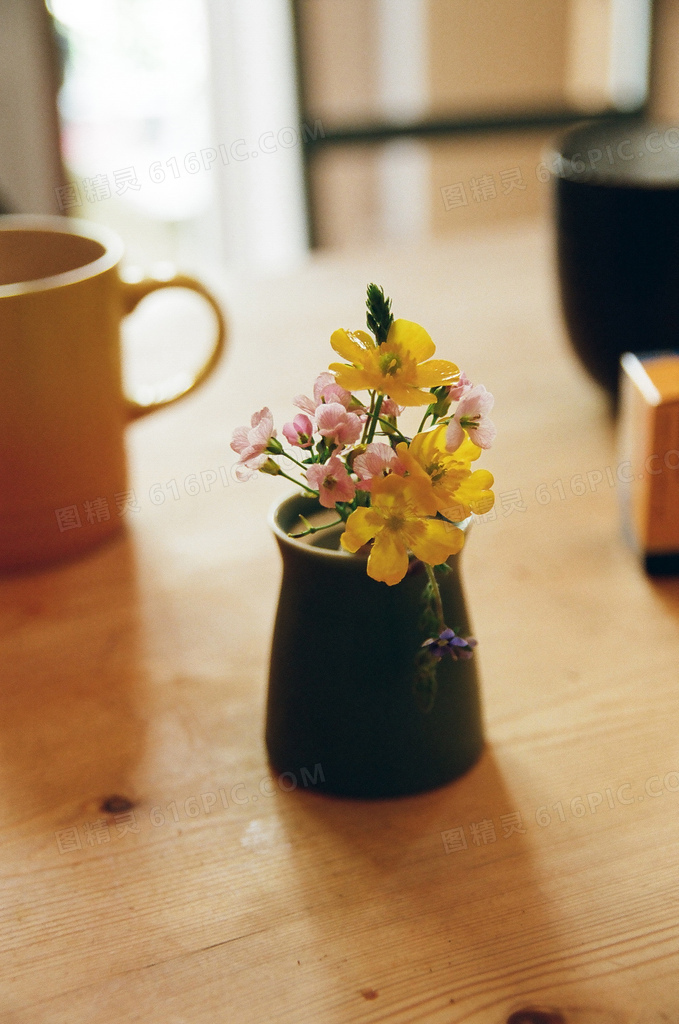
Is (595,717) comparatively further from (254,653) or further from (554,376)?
(554,376)

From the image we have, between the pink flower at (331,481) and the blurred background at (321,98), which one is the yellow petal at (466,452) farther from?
the blurred background at (321,98)

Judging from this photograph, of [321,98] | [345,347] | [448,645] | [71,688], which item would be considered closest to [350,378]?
[345,347]

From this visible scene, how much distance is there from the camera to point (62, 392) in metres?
0.59

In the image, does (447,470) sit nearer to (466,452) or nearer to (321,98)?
(466,452)

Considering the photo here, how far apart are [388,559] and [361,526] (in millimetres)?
16

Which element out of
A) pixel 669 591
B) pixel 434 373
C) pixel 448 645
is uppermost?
pixel 434 373

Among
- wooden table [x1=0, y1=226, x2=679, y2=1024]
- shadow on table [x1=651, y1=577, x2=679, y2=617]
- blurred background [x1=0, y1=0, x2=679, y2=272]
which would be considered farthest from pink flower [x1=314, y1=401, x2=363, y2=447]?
blurred background [x1=0, y1=0, x2=679, y2=272]

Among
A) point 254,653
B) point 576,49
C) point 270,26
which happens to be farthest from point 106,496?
point 576,49

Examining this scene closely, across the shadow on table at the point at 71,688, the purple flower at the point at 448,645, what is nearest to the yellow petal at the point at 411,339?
the purple flower at the point at 448,645

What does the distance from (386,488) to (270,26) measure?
2.18 metres

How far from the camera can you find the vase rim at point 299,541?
40 centimetres

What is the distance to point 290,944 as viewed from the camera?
0.38 meters

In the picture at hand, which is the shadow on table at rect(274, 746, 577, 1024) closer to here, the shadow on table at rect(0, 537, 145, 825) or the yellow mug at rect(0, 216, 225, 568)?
the shadow on table at rect(0, 537, 145, 825)

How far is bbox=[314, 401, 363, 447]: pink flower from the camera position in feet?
1.21
